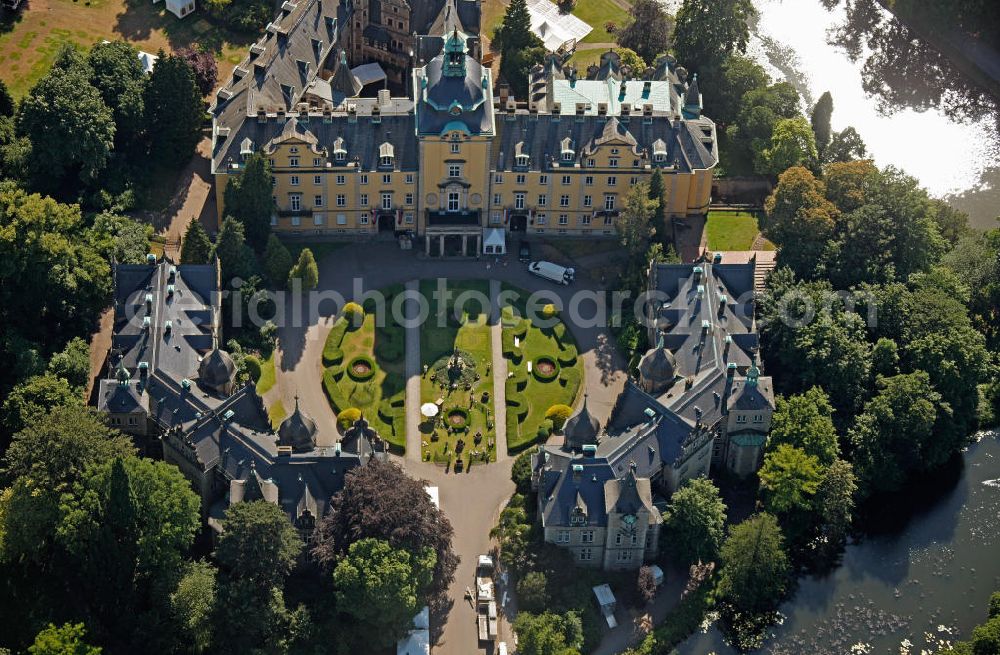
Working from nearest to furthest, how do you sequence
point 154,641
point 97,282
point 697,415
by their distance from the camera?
point 154,641 → point 697,415 → point 97,282

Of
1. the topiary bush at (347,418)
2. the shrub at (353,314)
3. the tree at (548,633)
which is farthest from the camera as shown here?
the shrub at (353,314)

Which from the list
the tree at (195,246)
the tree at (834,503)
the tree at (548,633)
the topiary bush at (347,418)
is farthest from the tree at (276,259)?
the tree at (834,503)

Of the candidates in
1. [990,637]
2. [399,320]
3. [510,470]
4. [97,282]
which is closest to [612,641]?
[510,470]

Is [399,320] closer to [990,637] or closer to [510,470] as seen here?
[510,470]

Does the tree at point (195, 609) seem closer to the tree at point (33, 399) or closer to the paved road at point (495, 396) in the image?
the paved road at point (495, 396)

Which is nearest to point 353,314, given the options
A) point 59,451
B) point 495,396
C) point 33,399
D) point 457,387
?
point 457,387
